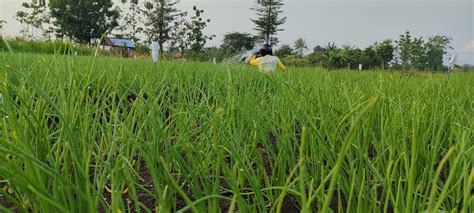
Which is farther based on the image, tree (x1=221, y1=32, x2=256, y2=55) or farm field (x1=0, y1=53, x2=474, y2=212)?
tree (x1=221, y1=32, x2=256, y2=55)

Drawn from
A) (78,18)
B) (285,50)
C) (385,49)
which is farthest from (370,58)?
(78,18)

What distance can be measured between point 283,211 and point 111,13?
105ft

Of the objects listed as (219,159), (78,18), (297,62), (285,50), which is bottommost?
(219,159)

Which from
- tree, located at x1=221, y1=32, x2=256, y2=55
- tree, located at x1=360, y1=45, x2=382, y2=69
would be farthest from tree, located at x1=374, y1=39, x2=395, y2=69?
tree, located at x1=221, y1=32, x2=256, y2=55

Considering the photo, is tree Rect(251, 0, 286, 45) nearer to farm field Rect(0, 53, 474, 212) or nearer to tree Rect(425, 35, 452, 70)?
tree Rect(425, 35, 452, 70)

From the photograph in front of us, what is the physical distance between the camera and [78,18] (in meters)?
29.4

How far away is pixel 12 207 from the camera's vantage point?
71 cm

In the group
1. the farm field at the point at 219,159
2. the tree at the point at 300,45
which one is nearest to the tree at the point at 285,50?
the tree at the point at 300,45

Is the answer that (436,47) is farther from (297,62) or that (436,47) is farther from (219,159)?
(219,159)

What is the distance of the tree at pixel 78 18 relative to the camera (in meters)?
29.3

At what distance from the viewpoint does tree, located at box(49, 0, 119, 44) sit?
1153 inches

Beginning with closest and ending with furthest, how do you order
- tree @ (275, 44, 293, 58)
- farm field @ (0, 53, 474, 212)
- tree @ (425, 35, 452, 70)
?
farm field @ (0, 53, 474, 212)
tree @ (425, 35, 452, 70)
tree @ (275, 44, 293, 58)

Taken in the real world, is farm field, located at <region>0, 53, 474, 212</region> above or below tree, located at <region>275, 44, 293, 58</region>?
below

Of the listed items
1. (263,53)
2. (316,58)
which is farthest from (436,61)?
(263,53)
